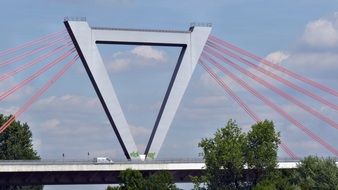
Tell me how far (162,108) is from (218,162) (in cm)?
870

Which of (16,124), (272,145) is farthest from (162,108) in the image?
(16,124)

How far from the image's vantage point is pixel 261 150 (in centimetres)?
11894

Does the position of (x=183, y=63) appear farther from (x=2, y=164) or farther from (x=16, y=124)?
(x=16, y=124)

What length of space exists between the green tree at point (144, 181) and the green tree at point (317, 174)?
49.2 feet

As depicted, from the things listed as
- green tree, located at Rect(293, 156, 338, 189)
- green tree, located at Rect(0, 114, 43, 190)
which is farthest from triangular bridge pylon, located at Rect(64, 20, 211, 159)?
green tree, located at Rect(0, 114, 43, 190)

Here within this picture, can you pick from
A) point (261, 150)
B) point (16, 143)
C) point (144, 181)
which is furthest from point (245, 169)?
point (16, 143)

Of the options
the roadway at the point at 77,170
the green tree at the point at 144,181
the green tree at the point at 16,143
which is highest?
the green tree at the point at 16,143

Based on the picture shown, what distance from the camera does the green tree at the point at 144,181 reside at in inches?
4486

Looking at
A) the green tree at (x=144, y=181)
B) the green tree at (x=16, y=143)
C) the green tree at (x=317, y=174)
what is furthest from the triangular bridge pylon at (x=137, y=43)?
the green tree at (x=16, y=143)

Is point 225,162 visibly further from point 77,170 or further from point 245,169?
point 77,170

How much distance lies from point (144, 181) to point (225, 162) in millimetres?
9111

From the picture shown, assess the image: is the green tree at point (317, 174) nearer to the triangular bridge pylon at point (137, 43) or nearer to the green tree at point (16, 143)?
the triangular bridge pylon at point (137, 43)

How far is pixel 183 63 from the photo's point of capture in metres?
117

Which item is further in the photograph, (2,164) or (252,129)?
(252,129)
